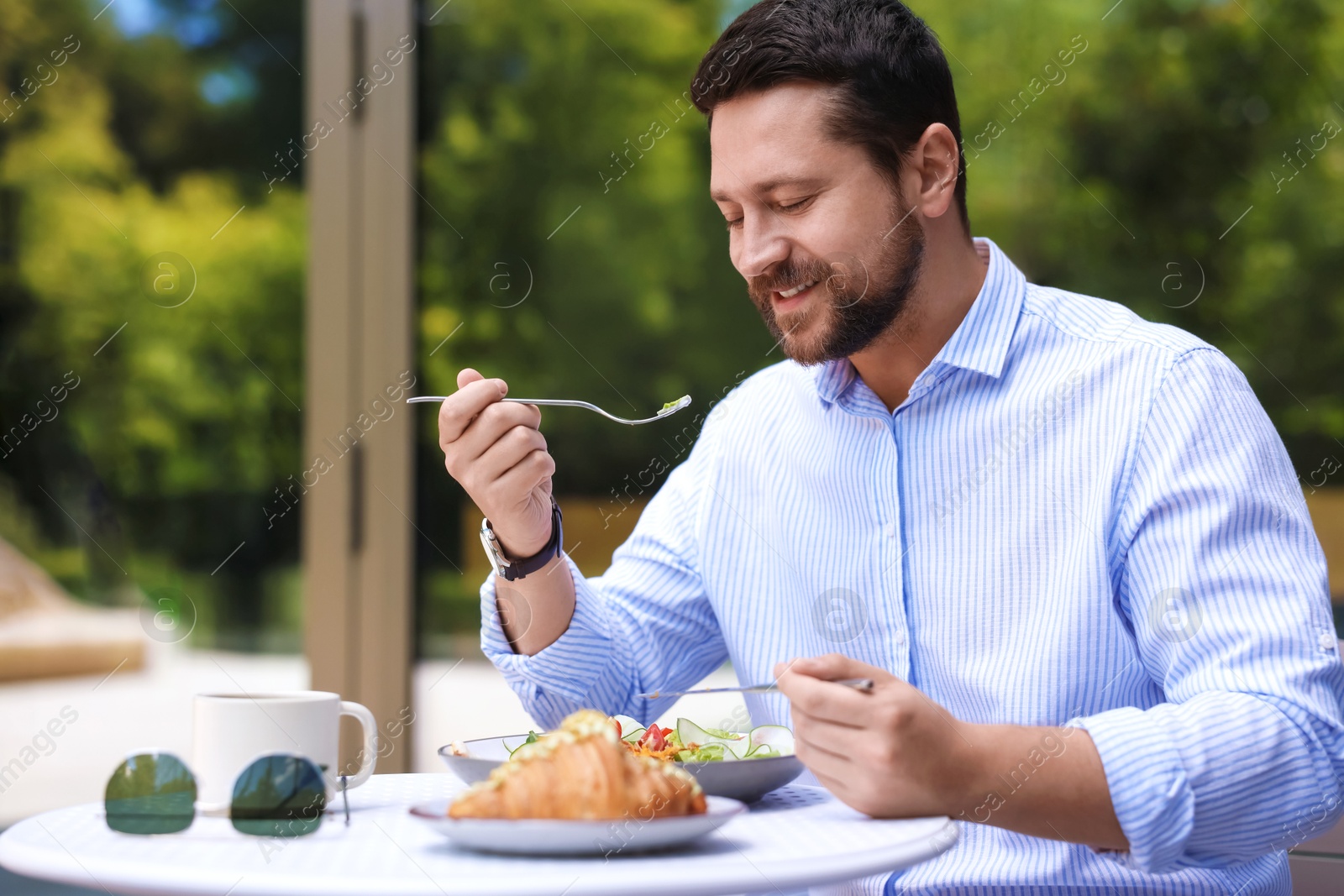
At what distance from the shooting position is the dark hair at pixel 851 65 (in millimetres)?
1401

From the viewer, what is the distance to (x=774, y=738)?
1180mm

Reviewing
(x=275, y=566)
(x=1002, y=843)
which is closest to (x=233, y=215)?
(x=275, y=566)

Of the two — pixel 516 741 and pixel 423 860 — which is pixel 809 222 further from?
pixel 423 860

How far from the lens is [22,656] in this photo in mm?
3160

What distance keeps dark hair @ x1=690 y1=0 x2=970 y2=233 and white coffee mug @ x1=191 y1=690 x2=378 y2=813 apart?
846mm

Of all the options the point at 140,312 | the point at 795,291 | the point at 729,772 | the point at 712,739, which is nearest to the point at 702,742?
the point at 712,739

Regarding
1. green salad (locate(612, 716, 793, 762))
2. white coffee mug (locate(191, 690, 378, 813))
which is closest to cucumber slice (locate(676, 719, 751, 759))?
green salad (locate(612, 716, 793, 762))

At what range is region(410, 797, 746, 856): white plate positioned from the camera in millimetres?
796

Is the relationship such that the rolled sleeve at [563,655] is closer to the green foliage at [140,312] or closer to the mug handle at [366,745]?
the mug handle at [366,745]

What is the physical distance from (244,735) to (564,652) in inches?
18.2

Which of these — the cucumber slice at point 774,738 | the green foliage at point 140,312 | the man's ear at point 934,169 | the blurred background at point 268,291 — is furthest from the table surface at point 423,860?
the green foliage at point 140,312

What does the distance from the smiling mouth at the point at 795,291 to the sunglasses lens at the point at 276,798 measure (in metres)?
0.76

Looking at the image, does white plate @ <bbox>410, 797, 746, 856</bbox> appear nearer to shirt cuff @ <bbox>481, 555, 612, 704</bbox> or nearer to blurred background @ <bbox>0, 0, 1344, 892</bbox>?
shirt cuff @ <bbox>481, 555, 612, 704</bbox>

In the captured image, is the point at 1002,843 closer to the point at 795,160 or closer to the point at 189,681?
the point at 795,160
